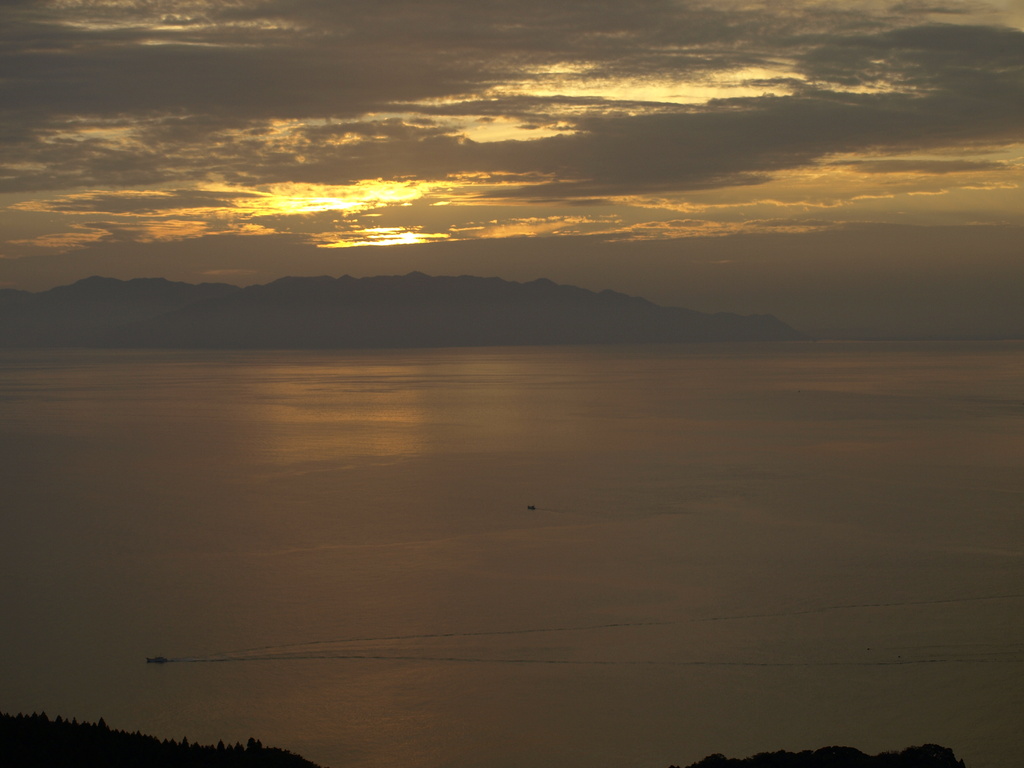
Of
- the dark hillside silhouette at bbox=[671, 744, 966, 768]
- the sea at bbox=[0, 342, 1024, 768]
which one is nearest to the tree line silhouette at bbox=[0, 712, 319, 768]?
the sea at bbox=[0, 342, 1024, 768]

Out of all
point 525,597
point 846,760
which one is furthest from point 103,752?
point 525,597

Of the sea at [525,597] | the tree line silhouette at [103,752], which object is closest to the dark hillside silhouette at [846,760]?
the sea at [525,597]

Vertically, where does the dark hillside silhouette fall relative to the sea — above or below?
above

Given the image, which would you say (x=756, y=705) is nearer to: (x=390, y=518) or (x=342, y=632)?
(x=342, y=632)

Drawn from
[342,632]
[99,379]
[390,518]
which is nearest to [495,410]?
[390,518]

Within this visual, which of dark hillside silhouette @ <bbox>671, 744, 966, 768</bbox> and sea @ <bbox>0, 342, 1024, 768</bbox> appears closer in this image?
dark hillside silhouette @ <bbox>671, 744, 966, 768</bbox>

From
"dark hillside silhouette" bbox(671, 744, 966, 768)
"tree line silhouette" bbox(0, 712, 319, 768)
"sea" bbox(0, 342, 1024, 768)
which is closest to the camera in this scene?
"tree line silhouette" bbox(0, 712, 319, 768)

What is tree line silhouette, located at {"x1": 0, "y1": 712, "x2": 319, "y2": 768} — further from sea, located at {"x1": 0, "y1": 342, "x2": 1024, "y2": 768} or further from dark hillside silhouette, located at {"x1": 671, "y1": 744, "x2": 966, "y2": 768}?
dark hillside silhouette, located at {"x1": 671, "y1": 744, "x2": 966, "y2": 768}

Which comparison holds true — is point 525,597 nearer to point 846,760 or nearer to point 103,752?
point 846,760

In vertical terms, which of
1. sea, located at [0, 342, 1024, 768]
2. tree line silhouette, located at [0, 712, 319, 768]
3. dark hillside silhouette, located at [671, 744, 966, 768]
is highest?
tree line silhouette, located at [0, 712, 319, 768]
